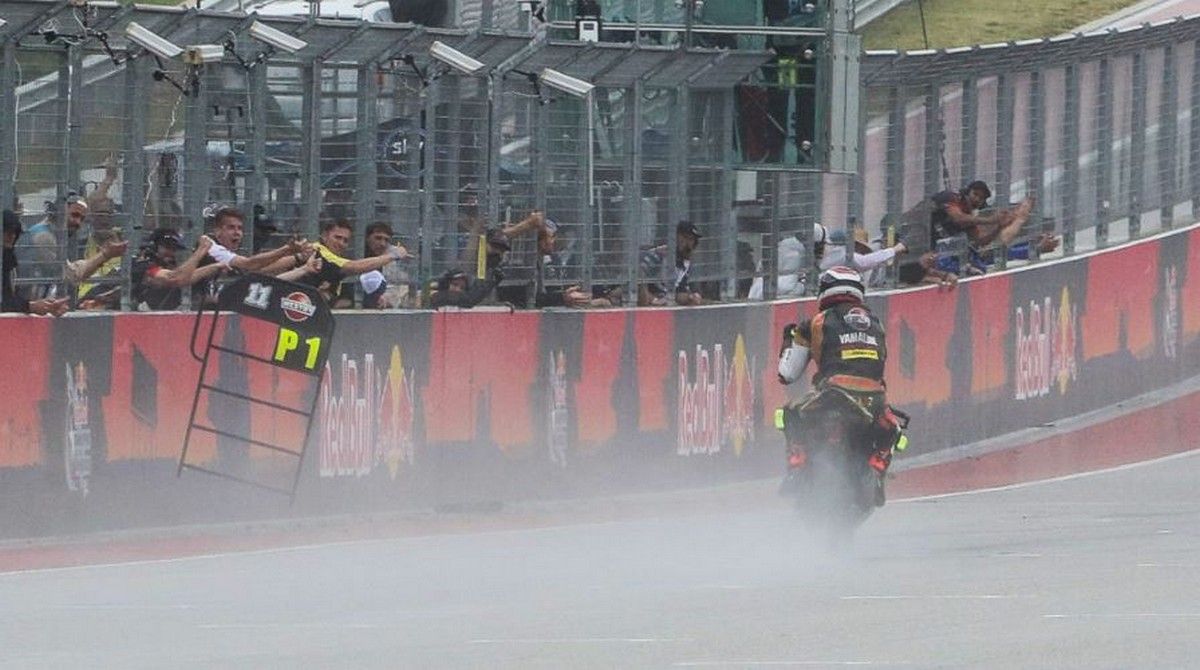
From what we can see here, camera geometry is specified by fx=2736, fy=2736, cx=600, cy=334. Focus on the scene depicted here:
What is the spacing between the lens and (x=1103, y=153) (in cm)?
2617

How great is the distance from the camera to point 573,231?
64.2 feet

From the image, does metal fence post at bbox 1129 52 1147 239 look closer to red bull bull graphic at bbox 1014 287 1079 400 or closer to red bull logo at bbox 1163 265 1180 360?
red bull logo at bbox 1163 265 1180 360

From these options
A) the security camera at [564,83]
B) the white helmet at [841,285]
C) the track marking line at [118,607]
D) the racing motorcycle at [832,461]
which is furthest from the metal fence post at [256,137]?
the track marking line at [118,607]

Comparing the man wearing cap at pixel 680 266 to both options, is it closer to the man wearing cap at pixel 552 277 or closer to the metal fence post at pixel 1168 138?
the man wearing cap at pixel 552 277

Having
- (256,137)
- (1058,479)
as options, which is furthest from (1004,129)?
(256,137)

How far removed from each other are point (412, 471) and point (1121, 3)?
2861cm

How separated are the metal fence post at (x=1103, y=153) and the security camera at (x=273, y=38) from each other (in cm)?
1134

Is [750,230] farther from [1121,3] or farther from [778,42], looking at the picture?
[1121,3]

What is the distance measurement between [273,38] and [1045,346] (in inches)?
414

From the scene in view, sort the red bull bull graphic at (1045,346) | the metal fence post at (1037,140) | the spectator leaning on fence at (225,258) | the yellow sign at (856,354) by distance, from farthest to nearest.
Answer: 1. the metal fence post at (1037,140)
2. the red bull bull graphic at (1045,346)
3. the spectator leaning on fence at (225,258)
4. the yellow sign at (856,354)

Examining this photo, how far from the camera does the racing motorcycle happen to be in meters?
14.2

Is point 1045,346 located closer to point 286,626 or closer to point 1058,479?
point 1058,479

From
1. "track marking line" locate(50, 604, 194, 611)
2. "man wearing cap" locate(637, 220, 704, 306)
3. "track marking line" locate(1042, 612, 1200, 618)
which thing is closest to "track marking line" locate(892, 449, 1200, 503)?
"man wearing cap" locate(637, 220, 704, 306)

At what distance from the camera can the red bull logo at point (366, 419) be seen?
17047mm
